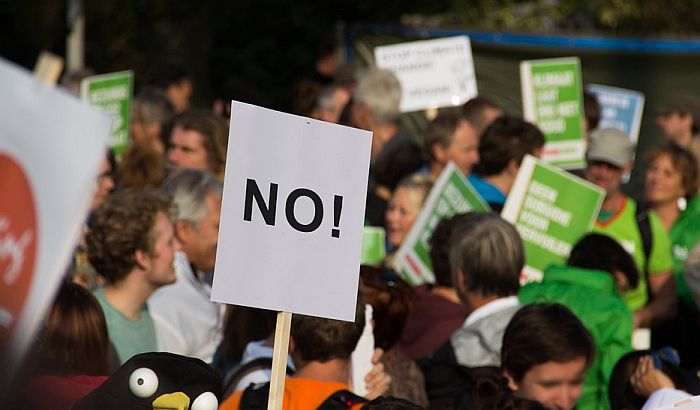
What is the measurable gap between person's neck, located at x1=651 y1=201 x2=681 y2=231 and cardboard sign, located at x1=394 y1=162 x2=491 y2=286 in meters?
1.48

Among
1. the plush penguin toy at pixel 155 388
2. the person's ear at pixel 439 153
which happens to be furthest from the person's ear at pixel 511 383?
the person's ear at pixel 439 153

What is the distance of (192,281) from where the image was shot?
17.7 ft

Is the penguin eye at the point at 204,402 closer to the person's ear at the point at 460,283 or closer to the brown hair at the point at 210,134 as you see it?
the person's ear at the point at 460,283

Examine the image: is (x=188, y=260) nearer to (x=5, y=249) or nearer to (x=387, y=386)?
(x=387, y=386)

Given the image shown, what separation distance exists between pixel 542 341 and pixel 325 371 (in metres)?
0.72

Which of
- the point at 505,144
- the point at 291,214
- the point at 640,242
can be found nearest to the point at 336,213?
the point at 291,214

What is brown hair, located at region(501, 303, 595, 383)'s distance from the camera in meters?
4.46

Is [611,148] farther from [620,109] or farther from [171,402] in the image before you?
[171,402]

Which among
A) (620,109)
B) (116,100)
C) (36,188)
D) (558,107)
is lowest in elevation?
(36,188)

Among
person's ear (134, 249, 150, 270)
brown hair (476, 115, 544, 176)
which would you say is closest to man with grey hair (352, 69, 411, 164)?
brown hair (476, 115, 544, 176)

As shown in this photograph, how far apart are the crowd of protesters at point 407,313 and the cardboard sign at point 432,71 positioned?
194cm

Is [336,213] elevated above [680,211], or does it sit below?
below

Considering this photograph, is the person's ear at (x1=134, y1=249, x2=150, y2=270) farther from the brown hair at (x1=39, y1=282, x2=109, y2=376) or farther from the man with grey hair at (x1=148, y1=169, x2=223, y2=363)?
the brown hair at (x1=39, y1=282, x2=109, y2=376)

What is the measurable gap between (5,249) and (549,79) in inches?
252
